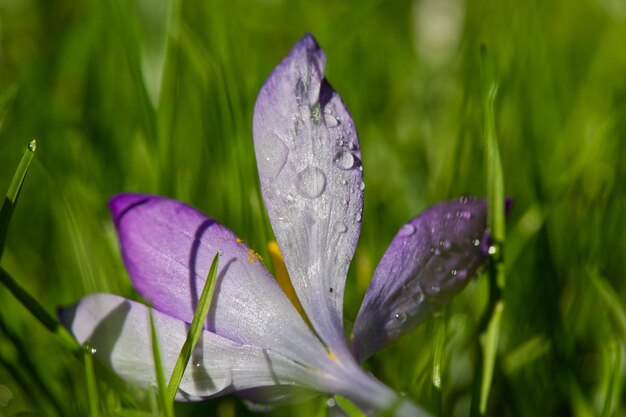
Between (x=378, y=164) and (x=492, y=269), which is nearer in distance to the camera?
(x=492, y=269)

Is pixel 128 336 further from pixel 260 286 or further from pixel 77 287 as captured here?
pixel 77 287

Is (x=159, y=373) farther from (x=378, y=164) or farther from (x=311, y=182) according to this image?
(x=378, y=164)

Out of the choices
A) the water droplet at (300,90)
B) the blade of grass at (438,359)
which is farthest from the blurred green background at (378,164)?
the water droplet at (300,90)

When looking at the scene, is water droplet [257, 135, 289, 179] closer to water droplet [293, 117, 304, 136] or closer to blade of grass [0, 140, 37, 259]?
water droplet [293, 117, 304, 136]

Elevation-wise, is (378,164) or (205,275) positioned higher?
(378,164)

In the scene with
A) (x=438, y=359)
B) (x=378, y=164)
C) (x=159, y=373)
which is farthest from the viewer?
(x=378, y=164)

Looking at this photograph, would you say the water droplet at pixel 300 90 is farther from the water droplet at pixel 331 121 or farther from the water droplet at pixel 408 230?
the water droplet at pixel 408 230

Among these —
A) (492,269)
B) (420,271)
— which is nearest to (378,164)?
(492,269)
